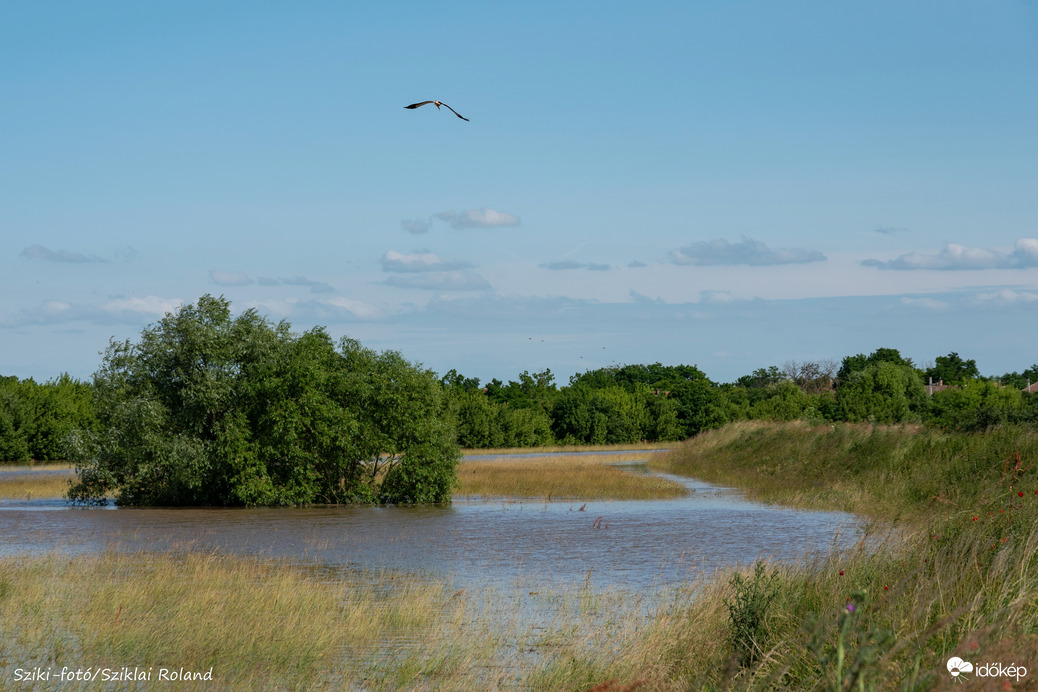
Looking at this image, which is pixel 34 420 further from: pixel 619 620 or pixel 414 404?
pixel 619 620

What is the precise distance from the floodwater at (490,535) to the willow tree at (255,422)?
1.12 m

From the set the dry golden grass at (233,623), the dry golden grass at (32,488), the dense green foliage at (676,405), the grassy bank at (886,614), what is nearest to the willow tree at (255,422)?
→ the dry golden grass at (32,488)

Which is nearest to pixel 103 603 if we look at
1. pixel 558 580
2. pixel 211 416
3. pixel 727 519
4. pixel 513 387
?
pixel 558 580

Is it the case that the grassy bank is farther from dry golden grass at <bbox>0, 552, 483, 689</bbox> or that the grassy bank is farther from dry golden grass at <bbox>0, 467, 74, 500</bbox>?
dry golden grass at <bbox>0, 467, 74, 500</bbox>

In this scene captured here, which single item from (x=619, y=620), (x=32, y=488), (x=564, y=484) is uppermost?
(x=619, y=620)

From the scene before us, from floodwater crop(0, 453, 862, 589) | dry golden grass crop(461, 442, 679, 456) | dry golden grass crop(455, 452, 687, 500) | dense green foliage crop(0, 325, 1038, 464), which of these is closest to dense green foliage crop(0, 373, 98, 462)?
dense green foliage crop(0, 325, 1038, 464)

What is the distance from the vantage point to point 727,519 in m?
25.3

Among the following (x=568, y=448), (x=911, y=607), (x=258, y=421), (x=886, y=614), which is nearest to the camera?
(x=886, y=614)

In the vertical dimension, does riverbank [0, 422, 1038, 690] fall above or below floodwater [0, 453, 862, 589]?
above

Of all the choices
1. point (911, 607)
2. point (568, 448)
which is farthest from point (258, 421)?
point (568, 448)

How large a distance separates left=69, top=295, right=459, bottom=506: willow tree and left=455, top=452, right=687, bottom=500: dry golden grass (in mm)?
4303

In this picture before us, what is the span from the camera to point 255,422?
3127 centimetres

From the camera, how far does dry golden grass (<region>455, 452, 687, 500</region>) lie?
33.9m

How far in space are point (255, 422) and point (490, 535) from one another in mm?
11832
